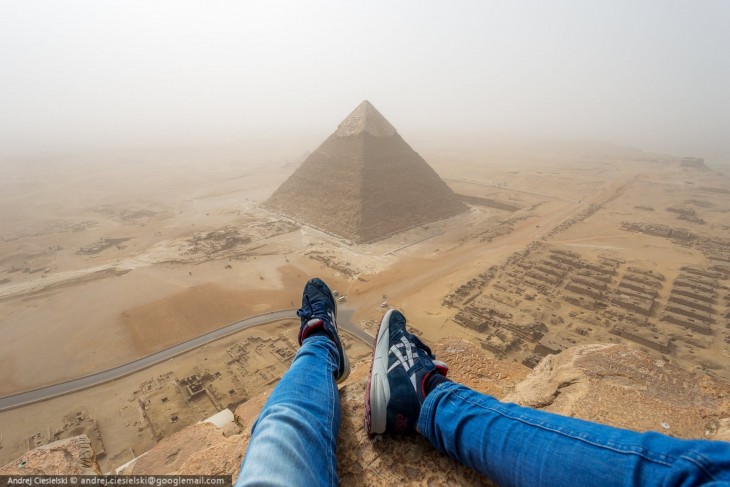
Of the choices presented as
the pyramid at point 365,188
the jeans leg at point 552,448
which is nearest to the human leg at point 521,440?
the jeans leg at point 552,448

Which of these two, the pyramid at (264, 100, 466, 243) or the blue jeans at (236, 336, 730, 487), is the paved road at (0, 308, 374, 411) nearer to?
the pyramid at (264, 100, 466, 243)

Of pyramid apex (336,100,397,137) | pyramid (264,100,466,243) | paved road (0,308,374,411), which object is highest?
pyramid apex (336,100,397,137)

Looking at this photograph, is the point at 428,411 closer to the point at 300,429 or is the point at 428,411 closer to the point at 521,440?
the point at 521,440

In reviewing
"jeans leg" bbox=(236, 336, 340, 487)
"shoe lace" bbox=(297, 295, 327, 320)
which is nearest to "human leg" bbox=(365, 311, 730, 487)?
"jeans leg" bbox=(236, 336, 340, 487)

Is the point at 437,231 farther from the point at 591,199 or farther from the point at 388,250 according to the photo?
the point at 591,199

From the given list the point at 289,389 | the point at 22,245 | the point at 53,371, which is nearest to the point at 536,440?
the point at 289,389

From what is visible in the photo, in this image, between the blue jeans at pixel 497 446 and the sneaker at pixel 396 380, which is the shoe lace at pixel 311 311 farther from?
the blue jeans at pixel 497 446
